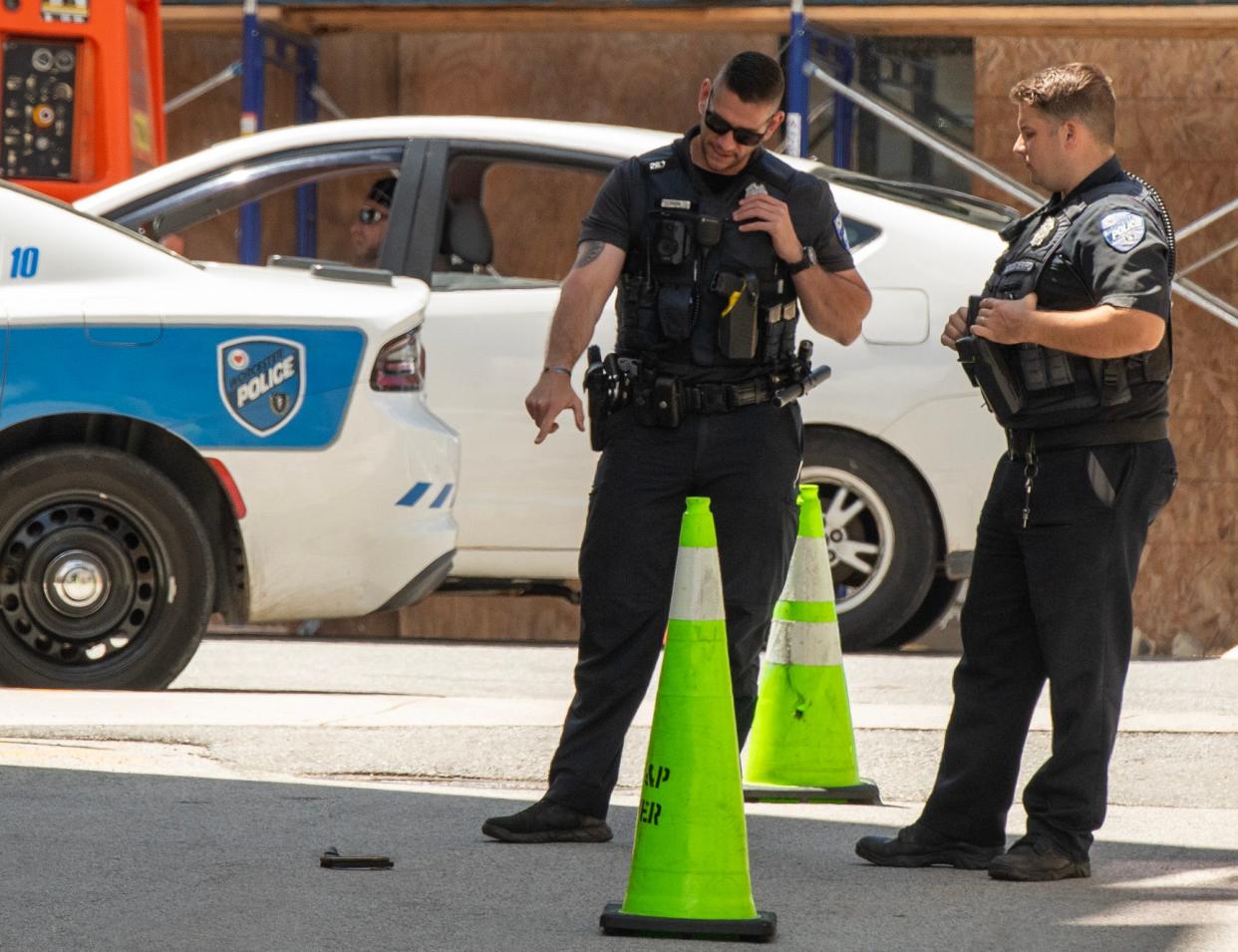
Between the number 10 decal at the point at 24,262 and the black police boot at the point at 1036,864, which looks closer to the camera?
the black police boot at the point at 1036,864

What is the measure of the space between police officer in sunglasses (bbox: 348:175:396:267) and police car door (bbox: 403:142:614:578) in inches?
14.2

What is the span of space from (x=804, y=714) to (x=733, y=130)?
4.67 ft

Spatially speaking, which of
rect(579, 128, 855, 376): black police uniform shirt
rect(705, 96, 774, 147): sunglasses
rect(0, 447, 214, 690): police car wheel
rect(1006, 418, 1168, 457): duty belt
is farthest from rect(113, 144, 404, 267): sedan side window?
rect(1006, 418, 1168, 457): duty belt

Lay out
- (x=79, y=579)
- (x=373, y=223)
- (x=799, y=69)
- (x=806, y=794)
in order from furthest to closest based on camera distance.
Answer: (x=799, y=69) < (x=373, y=223) < (x=79, y=579) < (x=806, y=794)

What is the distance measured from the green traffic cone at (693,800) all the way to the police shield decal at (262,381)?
2813 mm

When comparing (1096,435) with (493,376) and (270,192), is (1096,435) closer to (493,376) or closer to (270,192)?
(493,376)

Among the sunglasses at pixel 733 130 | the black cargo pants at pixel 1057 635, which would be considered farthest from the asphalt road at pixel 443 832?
the sunglasses at pixel 733 130

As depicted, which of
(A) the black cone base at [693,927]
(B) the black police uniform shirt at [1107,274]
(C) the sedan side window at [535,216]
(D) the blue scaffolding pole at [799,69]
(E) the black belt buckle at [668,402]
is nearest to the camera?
(A) the black cone base at [693,927]

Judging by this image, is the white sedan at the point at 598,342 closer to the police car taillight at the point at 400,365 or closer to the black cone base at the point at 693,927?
the police car taillight at the point at 400,365

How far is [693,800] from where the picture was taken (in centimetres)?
408

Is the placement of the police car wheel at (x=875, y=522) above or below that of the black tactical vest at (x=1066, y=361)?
below

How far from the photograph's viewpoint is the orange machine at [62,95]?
10594 millimetres

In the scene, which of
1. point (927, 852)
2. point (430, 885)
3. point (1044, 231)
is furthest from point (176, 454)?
point (1044, 231)

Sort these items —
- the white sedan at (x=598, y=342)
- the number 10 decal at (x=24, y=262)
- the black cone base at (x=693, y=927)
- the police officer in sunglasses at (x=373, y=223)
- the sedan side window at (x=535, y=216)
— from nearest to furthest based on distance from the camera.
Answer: the black cone base at (x=693, y=927) < the number 10 decal at (x=24, y=262) < the white sedan at (x=598, y=342) < the police officer in sunglasses at (x=373, y=223) < the sedan side window at (x=535, y=216)
